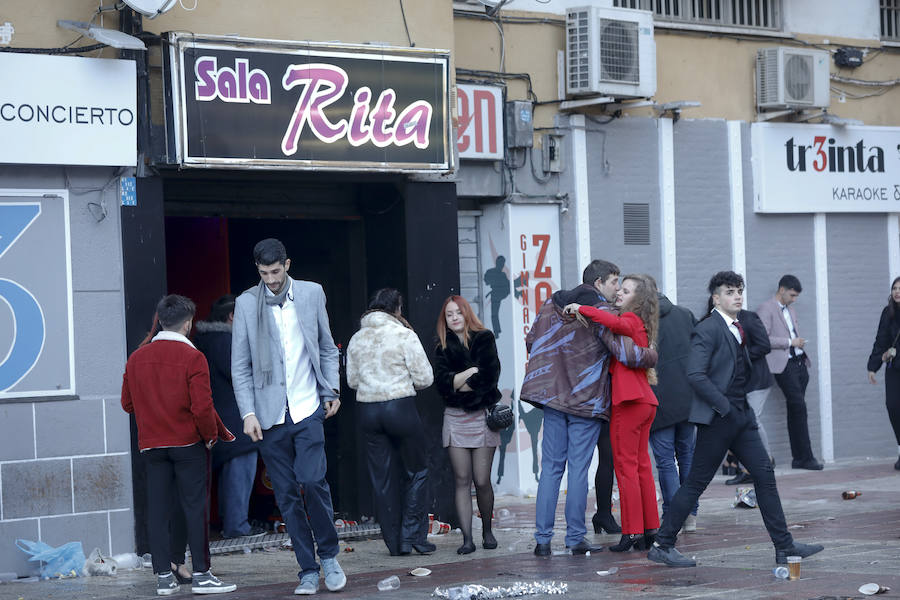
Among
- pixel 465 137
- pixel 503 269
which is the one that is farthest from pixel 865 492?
pixel 465 137

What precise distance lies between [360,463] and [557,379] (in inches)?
107

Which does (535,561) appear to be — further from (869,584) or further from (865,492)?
(865,492)

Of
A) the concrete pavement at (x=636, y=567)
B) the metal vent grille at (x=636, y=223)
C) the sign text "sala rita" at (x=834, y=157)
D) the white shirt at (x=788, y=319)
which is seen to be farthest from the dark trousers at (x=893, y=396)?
the metal vent grille at (x=636, y=223)

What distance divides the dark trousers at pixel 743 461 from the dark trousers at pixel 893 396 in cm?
632

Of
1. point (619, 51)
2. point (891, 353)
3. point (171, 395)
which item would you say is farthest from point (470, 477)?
point (891, 353)

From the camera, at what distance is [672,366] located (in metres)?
9.90

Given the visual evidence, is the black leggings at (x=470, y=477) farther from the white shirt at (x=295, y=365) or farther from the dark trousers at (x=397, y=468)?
the white shirt at (x=295, y=365)

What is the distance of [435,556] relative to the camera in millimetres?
9469

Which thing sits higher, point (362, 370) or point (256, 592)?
point (362, 370)

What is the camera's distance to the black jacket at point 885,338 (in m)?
13.9

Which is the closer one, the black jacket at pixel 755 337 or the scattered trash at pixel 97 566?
the scattered trash at pixel 97 566

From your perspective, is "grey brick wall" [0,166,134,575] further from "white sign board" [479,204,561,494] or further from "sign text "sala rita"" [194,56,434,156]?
"white sign board" [479,204,561,494]

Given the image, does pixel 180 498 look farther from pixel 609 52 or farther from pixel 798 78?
pixel 798 78

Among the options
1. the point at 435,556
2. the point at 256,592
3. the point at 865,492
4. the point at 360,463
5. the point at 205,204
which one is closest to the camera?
the point at 256,592
